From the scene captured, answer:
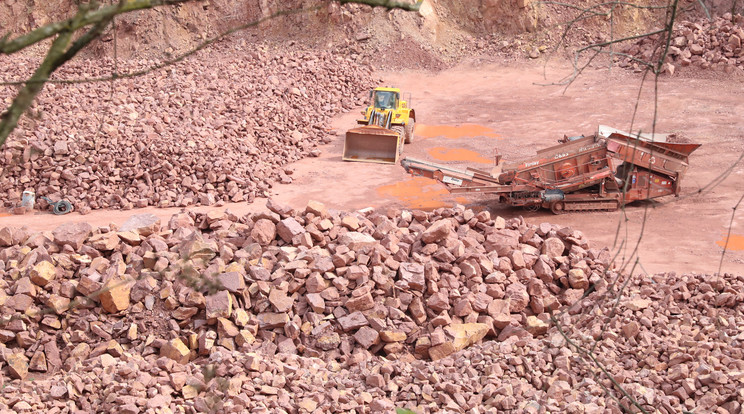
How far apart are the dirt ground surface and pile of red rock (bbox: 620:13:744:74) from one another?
693 millimetres

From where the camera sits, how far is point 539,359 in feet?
23.3

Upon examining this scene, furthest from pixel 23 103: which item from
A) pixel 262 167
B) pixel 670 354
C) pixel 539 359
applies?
pixel 262 167

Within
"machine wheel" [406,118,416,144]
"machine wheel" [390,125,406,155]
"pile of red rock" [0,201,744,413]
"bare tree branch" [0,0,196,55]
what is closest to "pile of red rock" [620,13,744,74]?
"machine wheel" [406,118,416,144]

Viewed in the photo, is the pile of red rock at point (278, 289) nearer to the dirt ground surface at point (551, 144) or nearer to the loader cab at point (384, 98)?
the dirt ground surface at point (551, 144)

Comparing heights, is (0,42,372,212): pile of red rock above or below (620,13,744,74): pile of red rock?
below

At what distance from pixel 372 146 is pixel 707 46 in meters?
12.3

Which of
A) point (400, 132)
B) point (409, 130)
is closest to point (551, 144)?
point (409, 130)

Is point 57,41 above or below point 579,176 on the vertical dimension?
above

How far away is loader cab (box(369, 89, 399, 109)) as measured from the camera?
58.6 feet

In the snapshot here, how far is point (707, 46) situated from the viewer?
22.3 meters

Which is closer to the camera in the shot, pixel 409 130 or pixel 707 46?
pixel 409 130

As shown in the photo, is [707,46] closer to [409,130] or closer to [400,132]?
[409,130]

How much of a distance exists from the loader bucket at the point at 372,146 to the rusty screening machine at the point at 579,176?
3447 millimetres

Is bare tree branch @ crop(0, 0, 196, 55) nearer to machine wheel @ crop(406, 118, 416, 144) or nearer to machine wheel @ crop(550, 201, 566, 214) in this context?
machine wheel @ crop(550, 201, 566, 214)
